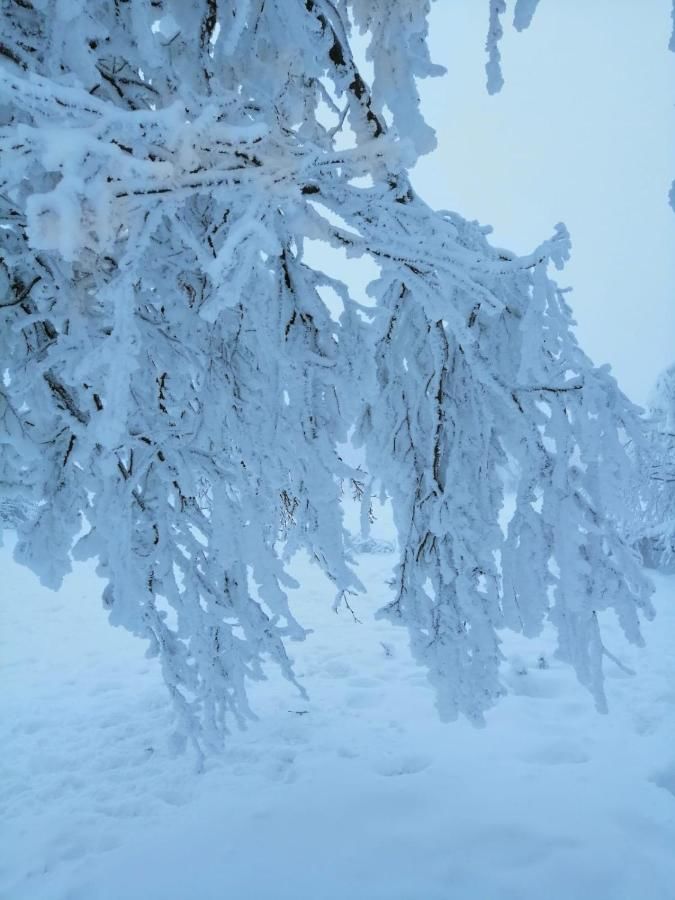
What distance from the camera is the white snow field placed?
2363 mm

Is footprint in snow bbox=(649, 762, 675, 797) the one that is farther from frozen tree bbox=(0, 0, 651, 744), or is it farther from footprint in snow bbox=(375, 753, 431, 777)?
frozen tree bbox=(0, 0, 651, 744)

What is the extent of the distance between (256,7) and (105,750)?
4.69 metres

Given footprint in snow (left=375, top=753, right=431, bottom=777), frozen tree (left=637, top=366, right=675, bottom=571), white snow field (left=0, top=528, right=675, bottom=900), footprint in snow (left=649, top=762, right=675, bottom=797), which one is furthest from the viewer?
frozen tree (left=637, top=366, right=675, bottom=571)

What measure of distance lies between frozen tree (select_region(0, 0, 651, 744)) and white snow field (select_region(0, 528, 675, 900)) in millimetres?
930

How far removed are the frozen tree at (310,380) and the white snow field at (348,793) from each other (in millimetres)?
930

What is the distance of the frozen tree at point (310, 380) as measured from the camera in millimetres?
1477

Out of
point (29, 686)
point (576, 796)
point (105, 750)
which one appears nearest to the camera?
point (576, 796)

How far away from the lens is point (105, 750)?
3.92 meters

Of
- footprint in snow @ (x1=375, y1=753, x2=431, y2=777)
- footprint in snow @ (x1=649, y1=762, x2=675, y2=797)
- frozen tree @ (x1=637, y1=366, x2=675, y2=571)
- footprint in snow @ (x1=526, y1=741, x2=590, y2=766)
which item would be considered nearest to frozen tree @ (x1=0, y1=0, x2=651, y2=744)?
footprint in snow @ (x1=375, y1=753, x2=431, y2=777)

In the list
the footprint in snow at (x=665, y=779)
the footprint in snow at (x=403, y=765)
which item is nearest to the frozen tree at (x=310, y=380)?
the footprint in snow at (x=403, y=765)

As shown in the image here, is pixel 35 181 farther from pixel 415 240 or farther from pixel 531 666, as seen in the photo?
pixel 531 666

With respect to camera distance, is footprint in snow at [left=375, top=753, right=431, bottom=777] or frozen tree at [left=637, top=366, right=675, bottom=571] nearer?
footprint in snow at [left=375, top=753, right=431, bottom=777]

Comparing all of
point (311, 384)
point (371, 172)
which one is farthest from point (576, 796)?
point (371, 172)

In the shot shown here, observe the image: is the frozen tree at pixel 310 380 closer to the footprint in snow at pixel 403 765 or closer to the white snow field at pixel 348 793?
the white snow field at pixel 348 793
